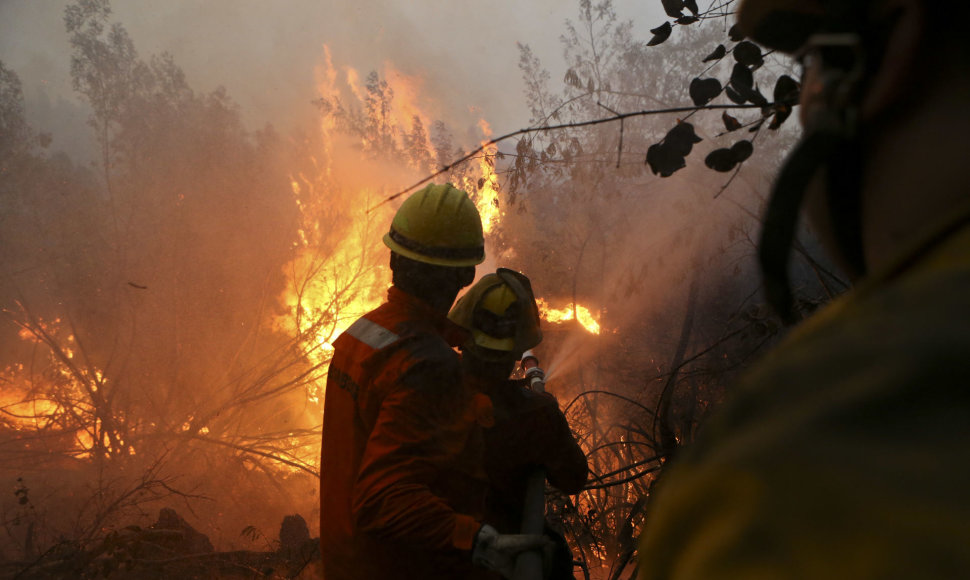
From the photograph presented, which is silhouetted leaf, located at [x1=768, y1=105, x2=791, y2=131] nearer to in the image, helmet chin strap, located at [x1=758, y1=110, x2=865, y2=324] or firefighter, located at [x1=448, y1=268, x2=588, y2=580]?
helmet chin strap, located at [x1=758, y1=110, x2=865, y2=324]

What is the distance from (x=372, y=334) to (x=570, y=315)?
808 cm

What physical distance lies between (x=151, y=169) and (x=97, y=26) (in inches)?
141

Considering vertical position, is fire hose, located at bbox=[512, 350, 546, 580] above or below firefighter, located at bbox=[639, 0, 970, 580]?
above

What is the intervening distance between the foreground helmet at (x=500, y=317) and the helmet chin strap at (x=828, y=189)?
7.02ft

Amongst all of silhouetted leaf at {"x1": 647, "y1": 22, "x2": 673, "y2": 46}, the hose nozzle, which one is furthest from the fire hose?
silhouetted leaf at {"x1": 647, "y1": 22, "x2": 673, "y2": 46}

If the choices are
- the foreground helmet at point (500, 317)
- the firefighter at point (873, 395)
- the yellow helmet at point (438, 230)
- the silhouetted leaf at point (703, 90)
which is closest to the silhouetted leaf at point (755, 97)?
the silhouetted leaf at point (703, 90)

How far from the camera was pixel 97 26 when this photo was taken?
13594 millimetres

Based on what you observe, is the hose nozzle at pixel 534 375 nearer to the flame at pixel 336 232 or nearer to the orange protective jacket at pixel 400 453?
the orange protective jacket at pixel 400 453

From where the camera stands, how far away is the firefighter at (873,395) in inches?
13.4

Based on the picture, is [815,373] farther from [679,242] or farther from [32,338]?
[32,338]

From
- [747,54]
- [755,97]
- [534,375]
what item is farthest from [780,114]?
[534,375]

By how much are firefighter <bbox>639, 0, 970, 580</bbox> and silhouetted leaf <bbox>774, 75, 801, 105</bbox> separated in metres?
1.30

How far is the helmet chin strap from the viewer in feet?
1.93

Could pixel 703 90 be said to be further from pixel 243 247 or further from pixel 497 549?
pixel 243 247
